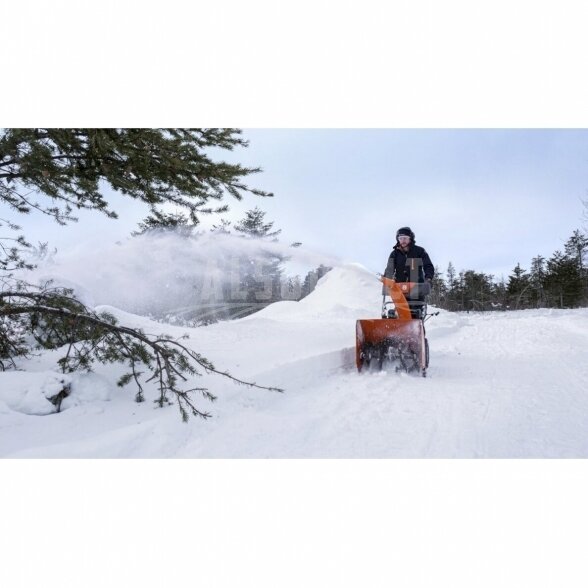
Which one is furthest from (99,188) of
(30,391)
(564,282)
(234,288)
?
(564,282)

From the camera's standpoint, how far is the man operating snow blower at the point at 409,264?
20.8 feet

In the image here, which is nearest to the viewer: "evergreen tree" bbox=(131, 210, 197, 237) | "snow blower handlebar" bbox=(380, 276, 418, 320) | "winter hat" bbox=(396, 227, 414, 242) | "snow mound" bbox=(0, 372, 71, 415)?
"snow mound" bbox=(0, 372, 71, 415)

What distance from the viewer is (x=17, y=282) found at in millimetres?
4340

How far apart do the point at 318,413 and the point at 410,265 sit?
10.9 feet

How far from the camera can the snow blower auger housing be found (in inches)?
227

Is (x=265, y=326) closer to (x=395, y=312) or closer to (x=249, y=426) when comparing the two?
(x=395, y=312)

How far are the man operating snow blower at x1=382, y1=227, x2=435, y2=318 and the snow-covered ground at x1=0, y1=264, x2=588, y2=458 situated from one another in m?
1.38

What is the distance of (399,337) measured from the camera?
584 centimetres

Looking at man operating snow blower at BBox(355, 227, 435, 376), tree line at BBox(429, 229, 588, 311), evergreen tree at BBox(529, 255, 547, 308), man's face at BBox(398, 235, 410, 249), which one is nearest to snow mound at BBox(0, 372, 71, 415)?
man operating snow blower at BBox(355, 227, 435, 376)

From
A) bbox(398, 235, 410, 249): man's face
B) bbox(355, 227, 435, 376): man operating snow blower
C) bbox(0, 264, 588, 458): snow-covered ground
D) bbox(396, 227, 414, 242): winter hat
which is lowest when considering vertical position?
bbox(0, 264, 588, 458): snow-covered ground

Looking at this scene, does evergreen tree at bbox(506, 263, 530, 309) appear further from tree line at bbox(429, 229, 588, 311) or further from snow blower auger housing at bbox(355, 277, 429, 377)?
snow blower auger housing at bbox(355, 277, 429, 377)

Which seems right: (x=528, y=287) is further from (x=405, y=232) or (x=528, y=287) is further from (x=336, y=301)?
(x=405, y=232)

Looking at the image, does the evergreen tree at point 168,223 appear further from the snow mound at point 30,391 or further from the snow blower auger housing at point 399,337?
the snow blower auger housing at point 399,337

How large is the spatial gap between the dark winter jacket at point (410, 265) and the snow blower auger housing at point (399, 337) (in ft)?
0.98
